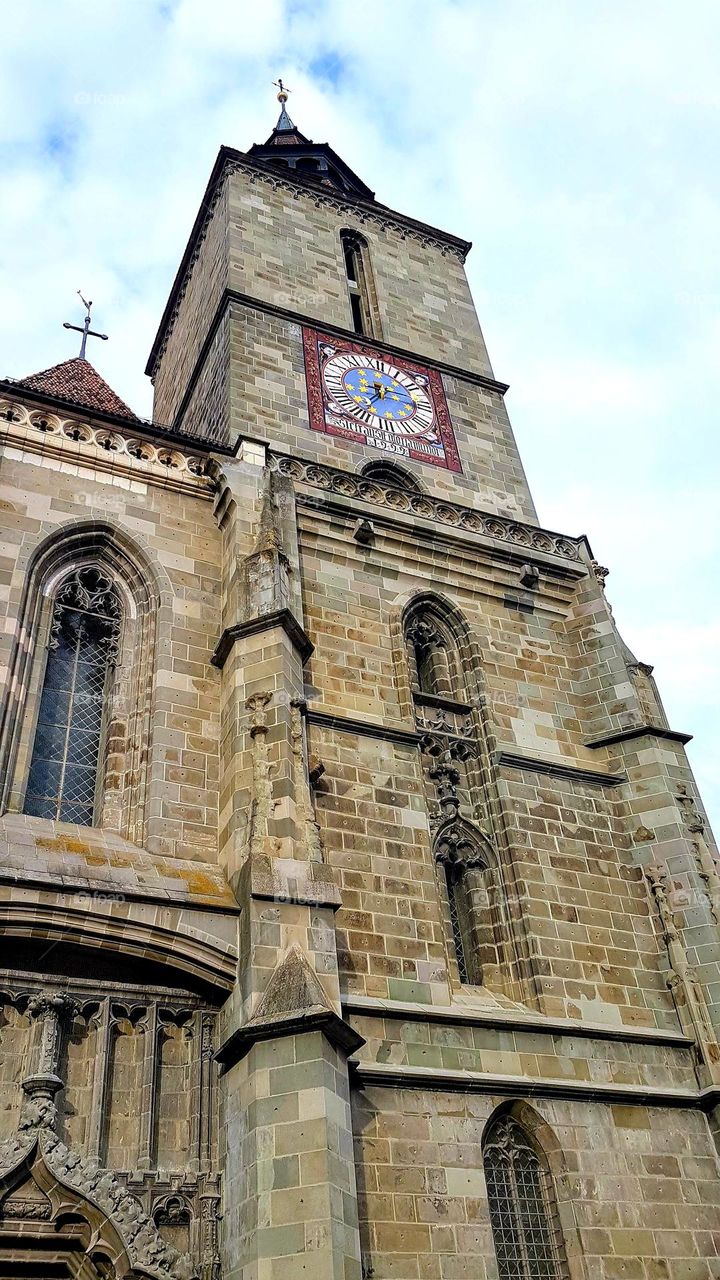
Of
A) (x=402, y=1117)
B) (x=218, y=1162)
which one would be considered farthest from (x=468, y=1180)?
(x=218, y=1162)

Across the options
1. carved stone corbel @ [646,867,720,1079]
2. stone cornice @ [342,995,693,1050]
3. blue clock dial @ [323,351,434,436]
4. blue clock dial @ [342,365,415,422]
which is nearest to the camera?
stone cornice @ [342,995,693,1050]

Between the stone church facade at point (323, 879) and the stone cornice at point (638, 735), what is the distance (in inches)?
1.7

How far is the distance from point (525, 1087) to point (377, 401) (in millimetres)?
10737

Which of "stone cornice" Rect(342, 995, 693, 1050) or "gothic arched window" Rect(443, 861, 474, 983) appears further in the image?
"gothic arched window" Rect(443, 861, 474, 983)

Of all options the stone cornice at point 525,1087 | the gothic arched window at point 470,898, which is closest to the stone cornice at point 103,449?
the gothic arched window at point 470,898

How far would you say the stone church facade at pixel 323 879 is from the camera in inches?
317

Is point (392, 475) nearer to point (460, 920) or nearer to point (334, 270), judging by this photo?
point (334, 270)

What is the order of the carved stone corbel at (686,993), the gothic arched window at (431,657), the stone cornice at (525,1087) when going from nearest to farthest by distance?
1. the stone cornice at (525,1087)
2. the carved stone corbel at (686,993)
3. the gothic arched window at (431,657)

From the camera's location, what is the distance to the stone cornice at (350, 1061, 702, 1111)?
9.22 metres

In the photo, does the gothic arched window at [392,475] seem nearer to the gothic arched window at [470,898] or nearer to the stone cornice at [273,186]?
the gothic arched window at [470,898]

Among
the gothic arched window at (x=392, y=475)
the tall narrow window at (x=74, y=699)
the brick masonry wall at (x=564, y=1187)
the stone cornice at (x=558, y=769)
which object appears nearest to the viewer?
the brick masonry wall at (x=564, y=1187)

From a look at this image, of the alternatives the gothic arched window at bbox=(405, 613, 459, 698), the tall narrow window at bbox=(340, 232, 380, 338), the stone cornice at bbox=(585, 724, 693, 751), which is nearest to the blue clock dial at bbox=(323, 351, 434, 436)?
the tall narrow window at bbox=(340, 232, 380, 338)

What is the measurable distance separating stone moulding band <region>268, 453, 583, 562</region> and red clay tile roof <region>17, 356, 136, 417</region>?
273 cm

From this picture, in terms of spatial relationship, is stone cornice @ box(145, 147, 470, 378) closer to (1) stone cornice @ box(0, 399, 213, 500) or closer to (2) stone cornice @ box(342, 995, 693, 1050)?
(1) stone cornice @ box(0, 399, 213, 500)
